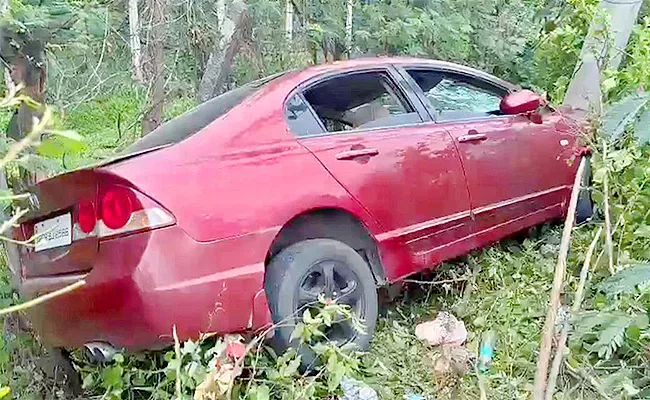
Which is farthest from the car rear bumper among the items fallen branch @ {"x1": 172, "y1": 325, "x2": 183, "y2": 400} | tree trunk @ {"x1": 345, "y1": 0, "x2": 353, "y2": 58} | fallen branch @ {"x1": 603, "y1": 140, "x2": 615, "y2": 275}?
tree trunk @ {"x1": 345, "y1": 0, "x2": 353, "y2": 58}

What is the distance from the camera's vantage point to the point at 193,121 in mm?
3490

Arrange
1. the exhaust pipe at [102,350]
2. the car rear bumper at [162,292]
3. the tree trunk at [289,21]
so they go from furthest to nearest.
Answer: the tree trunk at [289,21] → the exhaust pipe at [102,350] → the car rear bumper at [162,292]

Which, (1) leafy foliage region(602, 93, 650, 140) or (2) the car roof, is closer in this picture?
(1) leafy foliage region(602, 93, 650, 140)

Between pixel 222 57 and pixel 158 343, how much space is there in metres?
4.90

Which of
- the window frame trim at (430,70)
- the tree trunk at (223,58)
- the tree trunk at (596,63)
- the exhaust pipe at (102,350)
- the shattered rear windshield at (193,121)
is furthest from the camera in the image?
the tree trunk at (223,58)

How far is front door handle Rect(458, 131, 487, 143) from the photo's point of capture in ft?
13.2

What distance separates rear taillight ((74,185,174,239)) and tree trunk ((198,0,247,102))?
4373 millimetres

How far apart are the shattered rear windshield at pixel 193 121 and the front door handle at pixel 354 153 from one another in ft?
1.83

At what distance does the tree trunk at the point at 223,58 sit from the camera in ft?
23.3

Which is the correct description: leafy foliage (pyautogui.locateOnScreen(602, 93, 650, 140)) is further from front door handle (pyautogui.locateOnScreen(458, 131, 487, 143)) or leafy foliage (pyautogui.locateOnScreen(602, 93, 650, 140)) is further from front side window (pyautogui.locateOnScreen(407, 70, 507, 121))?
front side window (pyautogui.locateOnScreen(407, 70, 507, 121))

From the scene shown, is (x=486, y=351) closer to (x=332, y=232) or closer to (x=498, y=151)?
(x=332, y=232)

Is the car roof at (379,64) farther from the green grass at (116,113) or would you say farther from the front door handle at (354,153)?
the green grass at (116,113)

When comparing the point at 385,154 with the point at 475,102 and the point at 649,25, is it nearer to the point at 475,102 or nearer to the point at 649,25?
the point at 475,102

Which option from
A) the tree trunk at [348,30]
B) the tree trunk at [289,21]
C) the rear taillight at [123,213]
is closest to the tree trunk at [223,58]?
the tree trunk at [289,21]
